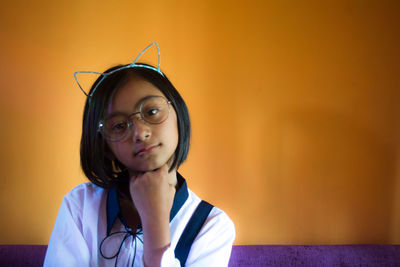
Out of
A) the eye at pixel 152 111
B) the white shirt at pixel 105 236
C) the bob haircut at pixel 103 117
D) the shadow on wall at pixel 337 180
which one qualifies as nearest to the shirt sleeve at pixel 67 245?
the white shirt at pixel 105 236

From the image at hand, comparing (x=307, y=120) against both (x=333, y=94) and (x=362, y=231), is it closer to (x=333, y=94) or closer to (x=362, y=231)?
(x=333, y=94)

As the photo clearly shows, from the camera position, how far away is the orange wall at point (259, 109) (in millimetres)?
1226

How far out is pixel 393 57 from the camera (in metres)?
1.30

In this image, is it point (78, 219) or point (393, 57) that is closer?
point (78, 219)

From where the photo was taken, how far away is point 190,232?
0.76 meters

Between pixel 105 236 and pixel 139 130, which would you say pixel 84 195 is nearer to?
pixel 105 236

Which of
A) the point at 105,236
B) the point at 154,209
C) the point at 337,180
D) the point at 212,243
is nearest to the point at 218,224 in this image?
the point at 212,243

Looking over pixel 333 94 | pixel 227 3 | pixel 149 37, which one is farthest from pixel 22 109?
pixel 333 94

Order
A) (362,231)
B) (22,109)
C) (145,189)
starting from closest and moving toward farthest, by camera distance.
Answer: (145,189) → (22,109) → (362,231)

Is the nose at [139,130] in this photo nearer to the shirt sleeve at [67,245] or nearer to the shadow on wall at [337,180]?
the shirt sleeve at [67,245]

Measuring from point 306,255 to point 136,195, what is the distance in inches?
36.2

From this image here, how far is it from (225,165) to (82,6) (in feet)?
3.26

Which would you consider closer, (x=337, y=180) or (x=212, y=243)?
(x=212, y=243)

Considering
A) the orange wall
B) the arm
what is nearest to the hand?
the arm
